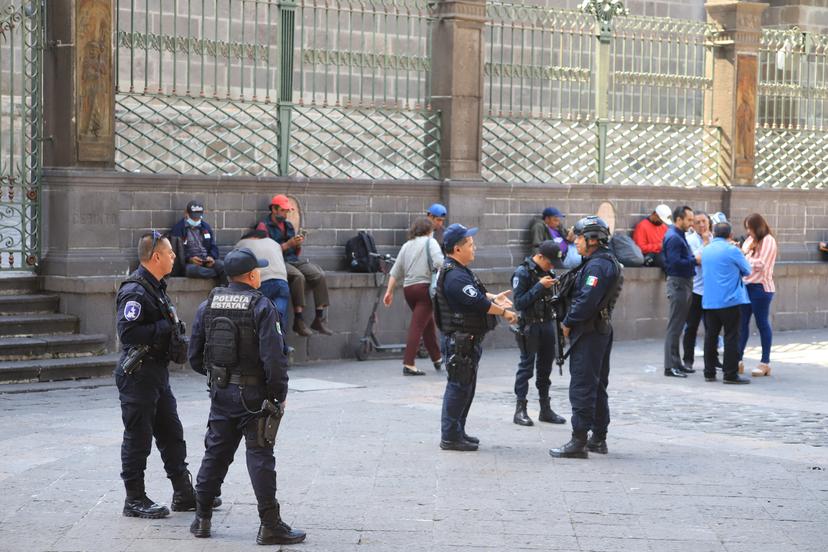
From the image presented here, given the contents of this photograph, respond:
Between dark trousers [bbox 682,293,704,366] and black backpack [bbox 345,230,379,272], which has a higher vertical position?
black backpack [bbox 345,230,379,272]

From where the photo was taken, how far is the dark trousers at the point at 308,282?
14453 millimetres

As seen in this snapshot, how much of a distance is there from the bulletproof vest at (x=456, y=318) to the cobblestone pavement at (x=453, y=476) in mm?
861

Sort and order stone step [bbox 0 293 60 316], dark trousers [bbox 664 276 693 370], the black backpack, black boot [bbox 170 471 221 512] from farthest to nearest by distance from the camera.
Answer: the black backpack, dark trousers [bbox 664 276 693 370], stone step [bbox 0 293 60 316], black boot [bbox 170 471 221 512]

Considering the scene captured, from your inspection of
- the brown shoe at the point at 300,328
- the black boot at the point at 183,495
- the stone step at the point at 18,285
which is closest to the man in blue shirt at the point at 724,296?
the brown shoe at the point at 300,328

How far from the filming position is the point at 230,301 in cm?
724

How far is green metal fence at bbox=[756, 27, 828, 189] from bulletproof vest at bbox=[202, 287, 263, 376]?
13757mm

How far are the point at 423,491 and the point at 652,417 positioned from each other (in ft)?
12.2

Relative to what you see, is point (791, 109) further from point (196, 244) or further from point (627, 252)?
point (196, 244)

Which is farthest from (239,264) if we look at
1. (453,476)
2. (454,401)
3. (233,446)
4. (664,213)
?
(664,213)

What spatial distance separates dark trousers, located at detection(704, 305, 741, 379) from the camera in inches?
541

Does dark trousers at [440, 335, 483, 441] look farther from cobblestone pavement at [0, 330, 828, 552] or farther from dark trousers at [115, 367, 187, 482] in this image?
dark trousers at [115, 367, 187, 482]

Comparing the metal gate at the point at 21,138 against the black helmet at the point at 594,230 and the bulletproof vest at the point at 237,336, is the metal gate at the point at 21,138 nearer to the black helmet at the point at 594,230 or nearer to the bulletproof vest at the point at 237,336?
the black helmet at the point at 594,230

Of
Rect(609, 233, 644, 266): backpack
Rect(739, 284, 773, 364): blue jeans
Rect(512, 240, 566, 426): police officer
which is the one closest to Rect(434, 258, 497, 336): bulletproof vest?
Rect(512, 240, 566, 426): police officer

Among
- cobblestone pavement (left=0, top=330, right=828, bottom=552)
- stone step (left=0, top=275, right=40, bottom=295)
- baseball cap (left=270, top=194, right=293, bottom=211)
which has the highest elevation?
baseball cap (left=270, top=194, right=293, bottom=211)
